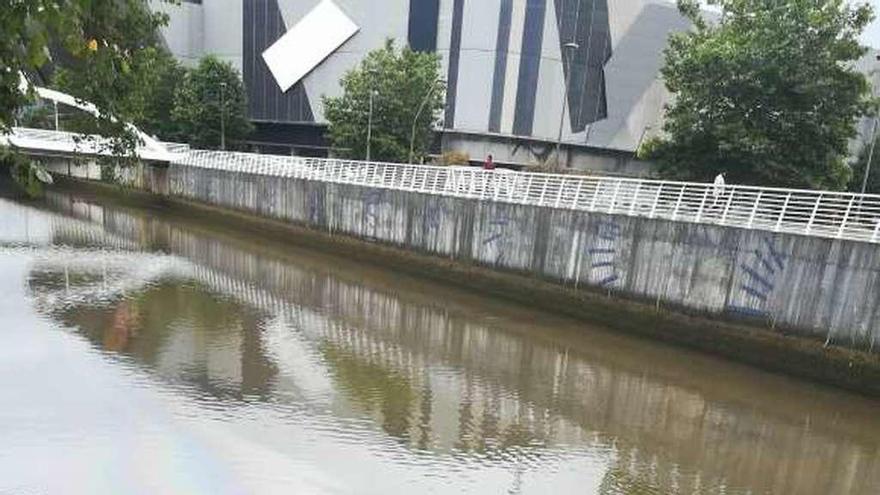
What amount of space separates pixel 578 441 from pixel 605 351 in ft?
20.2

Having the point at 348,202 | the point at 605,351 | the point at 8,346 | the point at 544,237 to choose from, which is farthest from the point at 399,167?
the point at 8,346

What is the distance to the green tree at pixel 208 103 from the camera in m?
54.6

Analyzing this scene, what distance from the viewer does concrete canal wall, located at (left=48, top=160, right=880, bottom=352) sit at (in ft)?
50.9

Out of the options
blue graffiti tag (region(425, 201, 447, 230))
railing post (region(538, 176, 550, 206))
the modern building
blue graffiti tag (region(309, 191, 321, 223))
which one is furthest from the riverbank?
the modern building

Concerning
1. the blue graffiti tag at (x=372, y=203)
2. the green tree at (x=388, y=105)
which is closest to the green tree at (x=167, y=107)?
the green tree at (x=388, y=105)

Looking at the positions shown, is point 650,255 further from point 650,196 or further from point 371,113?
point 371,113

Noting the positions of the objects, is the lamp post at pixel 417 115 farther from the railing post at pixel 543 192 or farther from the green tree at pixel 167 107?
the green tree at pixel 167 107

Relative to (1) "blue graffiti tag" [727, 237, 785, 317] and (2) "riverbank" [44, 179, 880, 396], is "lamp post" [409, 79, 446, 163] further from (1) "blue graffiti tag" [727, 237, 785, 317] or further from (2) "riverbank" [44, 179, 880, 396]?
(1) "blue graffiti tag" [727, 237, 785, 317]

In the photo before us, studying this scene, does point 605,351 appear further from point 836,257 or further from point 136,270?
point 136,270

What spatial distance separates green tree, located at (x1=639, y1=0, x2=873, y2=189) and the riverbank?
32.4 feet

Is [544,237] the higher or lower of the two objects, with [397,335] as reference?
higher

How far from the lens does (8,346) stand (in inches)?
572

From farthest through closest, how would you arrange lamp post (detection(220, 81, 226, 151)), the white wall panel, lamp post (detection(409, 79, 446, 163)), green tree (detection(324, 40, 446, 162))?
the white wall panel → lamp post (detection(220, 81, 226, 151)) → green tree (detection(324, 40, 446, 162)) → lamp post (detection(409, 79, 446, 163))

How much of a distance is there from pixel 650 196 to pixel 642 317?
354 cm
